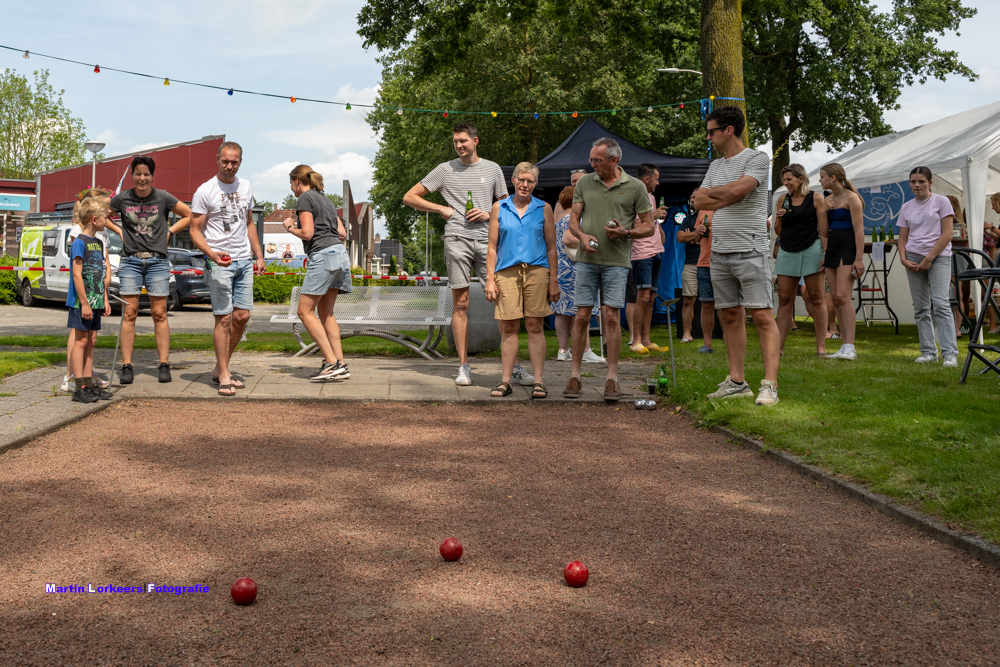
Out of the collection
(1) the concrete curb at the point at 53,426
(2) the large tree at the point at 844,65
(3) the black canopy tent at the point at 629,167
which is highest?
(2) the large tree at the point at 844,65

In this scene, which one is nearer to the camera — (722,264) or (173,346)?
(722,264)

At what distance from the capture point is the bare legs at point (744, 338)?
676 cm

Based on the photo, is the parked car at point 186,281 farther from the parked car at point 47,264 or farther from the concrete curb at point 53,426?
the concrete curb at point 53,426

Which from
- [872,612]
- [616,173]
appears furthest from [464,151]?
[872,612]

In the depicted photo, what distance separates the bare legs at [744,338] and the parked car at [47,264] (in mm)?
15750

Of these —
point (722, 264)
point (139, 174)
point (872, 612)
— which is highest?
point (139, 174)

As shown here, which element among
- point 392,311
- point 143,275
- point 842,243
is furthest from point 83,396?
point 842,243

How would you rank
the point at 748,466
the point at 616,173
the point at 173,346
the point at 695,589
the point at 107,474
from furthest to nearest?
1. the point at 173,346
2. the point at 616,173
3. the point at 748,466
4. the point at 107,474
5. the point at 695,589

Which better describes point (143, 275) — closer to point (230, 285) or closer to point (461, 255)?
point (230, 285)

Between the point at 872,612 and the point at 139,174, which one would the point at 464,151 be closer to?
the point at 139,174

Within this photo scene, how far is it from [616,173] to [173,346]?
21.1ft

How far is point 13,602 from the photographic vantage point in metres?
2.93

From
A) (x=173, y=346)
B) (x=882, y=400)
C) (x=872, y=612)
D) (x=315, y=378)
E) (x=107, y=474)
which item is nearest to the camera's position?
(x=872, y=612)

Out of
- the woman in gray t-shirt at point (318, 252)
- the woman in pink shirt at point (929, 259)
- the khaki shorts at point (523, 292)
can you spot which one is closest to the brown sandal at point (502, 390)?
the khaki shorts at point (523, 292)
